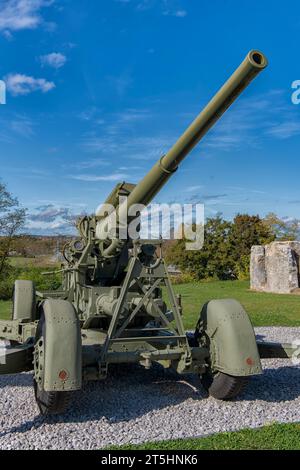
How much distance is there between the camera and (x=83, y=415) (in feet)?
16.8

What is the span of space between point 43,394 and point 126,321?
1.16 m

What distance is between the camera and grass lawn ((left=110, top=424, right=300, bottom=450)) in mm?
4234

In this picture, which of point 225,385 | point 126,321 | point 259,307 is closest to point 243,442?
point 225,385

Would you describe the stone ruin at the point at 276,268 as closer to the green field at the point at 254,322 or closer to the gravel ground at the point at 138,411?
the green field at the point at 254,322

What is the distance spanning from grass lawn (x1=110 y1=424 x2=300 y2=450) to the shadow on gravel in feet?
2.68

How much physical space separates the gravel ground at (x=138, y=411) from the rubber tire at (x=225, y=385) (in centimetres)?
10

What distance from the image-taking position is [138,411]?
208 inches

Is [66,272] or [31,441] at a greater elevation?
[66,272]

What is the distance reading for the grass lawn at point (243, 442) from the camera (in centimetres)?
423

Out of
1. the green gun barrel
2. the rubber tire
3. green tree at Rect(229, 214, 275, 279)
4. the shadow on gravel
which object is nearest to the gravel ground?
the shadow on gravel

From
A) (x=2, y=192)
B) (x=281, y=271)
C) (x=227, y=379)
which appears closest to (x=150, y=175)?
(x=227, y=379)

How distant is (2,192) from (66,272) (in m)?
17.4

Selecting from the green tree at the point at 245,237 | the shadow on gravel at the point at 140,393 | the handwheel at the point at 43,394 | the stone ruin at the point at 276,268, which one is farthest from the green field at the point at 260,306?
the green tree at the point at 245,237
